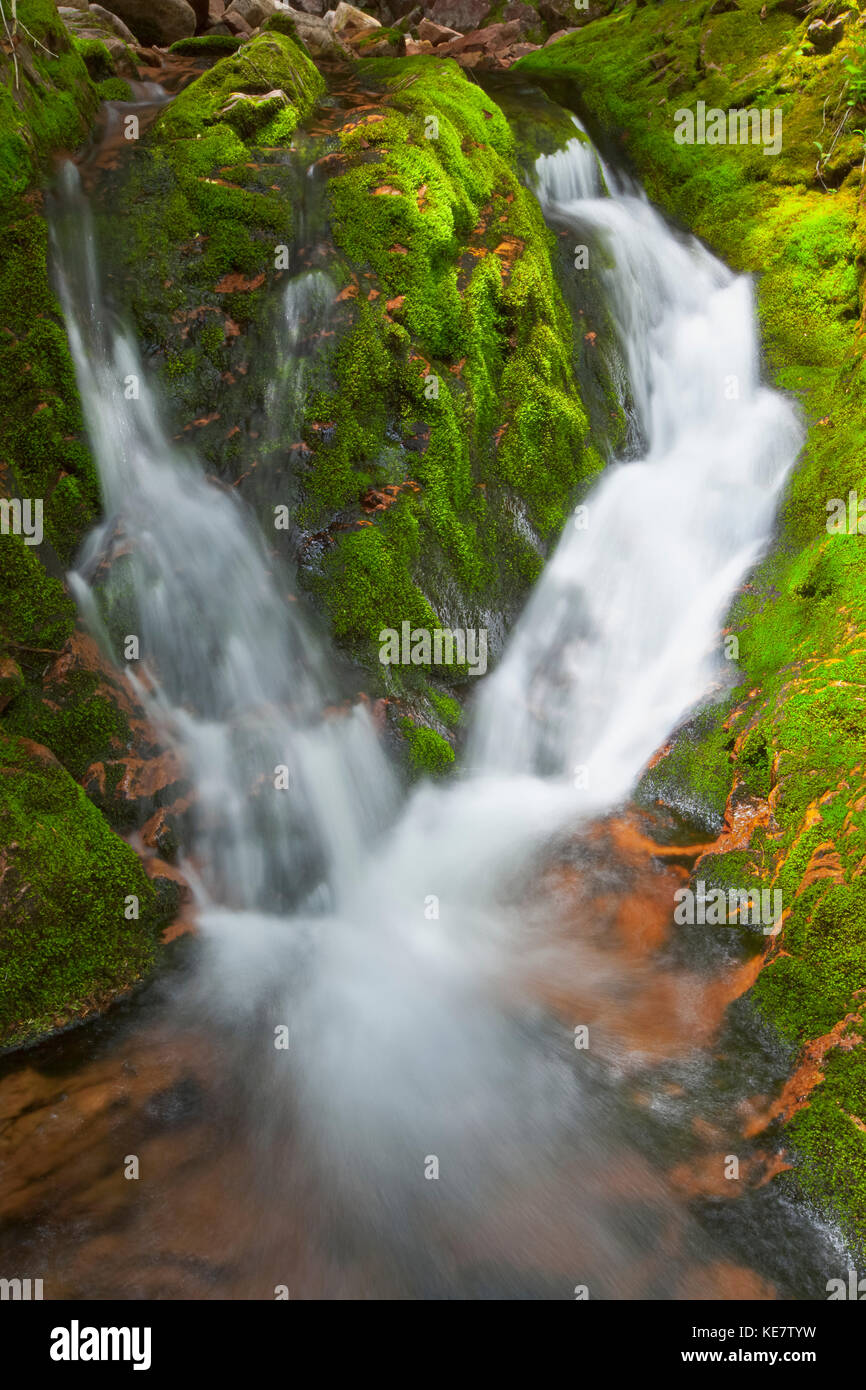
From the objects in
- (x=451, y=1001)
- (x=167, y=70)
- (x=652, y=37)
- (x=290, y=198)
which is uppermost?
(x=652, y=37)

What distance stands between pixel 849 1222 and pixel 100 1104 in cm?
387

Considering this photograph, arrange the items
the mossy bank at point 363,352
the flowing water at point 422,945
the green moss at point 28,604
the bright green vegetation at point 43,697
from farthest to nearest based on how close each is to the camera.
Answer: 1. the mossy bank at point 363,352
2. the green moss at point 28,604
3. the bright green vegetation at point 43,697
4. the flowing water at point 422,945

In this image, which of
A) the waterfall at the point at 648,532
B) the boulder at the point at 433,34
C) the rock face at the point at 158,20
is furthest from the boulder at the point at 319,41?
the boulder at the point at 433,34

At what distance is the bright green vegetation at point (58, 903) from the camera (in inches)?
192

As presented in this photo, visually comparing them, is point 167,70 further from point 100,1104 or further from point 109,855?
point 100,1104

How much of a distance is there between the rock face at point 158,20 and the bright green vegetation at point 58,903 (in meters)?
14.0

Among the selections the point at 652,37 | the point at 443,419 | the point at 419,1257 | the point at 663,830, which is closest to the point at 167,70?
the point at 443,419

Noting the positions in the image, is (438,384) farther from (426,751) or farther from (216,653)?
(426,751)

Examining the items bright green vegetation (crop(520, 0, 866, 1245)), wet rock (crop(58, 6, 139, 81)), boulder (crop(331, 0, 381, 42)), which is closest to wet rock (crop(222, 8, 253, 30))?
boulder (crop(331, 0, 381, 42))

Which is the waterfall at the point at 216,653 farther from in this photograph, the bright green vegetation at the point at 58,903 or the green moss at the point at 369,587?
the bright green vegetation at the point at 58,903

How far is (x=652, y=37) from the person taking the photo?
44.9ft

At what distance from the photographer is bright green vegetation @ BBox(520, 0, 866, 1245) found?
4.77 metres

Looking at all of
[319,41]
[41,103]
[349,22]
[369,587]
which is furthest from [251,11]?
[369,587]

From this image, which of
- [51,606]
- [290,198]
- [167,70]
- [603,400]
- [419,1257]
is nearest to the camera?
[419,1257]
